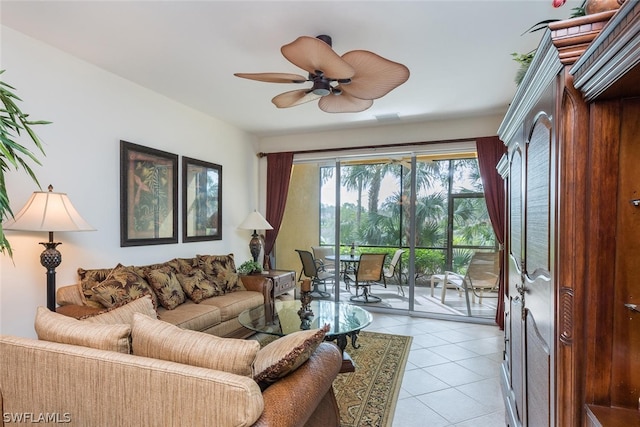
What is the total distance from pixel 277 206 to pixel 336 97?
3027mm

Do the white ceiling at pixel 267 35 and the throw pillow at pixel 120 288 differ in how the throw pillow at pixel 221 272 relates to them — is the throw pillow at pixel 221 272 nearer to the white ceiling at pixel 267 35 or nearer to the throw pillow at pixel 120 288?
the throw pillow at pixel 120 288

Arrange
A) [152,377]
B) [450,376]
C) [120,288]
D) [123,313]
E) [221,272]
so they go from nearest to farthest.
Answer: [152,377]
[123,313]
[120,288]
[450,376]
[221,272]

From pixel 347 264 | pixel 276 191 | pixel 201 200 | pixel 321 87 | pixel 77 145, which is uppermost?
pixel 321 87

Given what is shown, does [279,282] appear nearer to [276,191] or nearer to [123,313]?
[276,191]

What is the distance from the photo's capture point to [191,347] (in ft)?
4.32

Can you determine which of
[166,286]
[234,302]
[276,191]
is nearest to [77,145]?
[166,286]

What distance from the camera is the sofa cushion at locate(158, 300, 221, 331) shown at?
2.87 metres

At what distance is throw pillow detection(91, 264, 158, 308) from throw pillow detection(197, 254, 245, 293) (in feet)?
2.81

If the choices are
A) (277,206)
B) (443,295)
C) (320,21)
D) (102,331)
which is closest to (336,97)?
(320,21)

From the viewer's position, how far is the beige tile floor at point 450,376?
2312 millimetres

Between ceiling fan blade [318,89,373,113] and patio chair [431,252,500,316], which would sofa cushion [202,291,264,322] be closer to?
ceiling fan blade [318,89,373,113]

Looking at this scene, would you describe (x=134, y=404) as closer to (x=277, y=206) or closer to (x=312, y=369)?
(x=312, y=369)

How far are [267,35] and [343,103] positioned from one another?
765 millimetres

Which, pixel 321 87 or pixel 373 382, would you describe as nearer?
pixel 321 87
